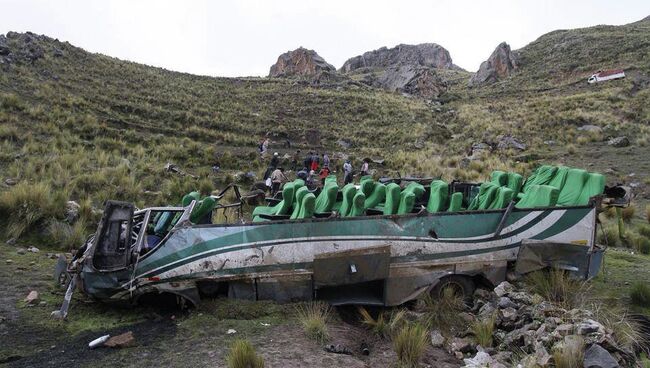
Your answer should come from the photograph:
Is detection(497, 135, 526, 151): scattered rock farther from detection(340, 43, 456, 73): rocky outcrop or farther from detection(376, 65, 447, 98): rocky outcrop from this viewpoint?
detection(340, 43, 456, 73): rocky outcrop

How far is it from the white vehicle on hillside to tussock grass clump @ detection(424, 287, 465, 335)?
147 feet

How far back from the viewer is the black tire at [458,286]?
7707mm

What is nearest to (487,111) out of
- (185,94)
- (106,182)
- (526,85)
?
(526,85)

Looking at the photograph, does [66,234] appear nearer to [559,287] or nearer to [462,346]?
[462,346]

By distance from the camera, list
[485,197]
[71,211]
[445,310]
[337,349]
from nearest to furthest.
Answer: [337,349] < [445,310] < [485,197] < [71,211]

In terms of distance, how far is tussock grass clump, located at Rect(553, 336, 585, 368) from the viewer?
16.1 feet

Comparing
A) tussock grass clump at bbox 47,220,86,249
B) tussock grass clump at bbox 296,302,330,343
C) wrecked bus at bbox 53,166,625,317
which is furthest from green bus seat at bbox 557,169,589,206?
tussock grass clump at bbox 47,220,86,249

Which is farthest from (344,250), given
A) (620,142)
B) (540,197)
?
(620,142)

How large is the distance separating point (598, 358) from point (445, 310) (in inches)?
102

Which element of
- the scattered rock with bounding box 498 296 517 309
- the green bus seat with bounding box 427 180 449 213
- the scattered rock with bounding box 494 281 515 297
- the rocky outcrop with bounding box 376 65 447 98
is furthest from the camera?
the rocky outcrop with bounding box 376 65 447 98

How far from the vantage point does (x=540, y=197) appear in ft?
27.6

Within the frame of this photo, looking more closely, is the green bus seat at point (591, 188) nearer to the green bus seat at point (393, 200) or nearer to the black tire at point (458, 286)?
the black tire at point (458, 286)

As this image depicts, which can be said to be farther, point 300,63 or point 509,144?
point 300,63

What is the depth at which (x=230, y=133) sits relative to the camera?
3253cm
